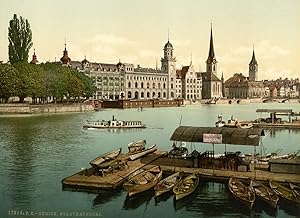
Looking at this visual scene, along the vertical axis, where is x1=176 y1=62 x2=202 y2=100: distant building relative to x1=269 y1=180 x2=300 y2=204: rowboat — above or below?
above

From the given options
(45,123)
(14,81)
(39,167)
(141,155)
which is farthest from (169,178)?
(14,81)

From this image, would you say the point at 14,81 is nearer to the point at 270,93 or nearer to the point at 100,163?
the point at 100,163

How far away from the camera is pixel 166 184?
259 inches

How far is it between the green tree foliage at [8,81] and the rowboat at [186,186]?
46.3 feet

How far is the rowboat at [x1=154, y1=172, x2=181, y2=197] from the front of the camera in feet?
20.9

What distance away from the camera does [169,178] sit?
6.80 meters

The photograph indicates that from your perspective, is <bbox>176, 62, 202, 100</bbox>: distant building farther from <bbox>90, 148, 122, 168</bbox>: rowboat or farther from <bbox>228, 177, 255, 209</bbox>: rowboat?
<bbox>228, 177, 255, 209</bbox>: rowboat

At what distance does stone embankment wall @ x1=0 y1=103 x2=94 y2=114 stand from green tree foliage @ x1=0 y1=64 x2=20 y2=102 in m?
0.61

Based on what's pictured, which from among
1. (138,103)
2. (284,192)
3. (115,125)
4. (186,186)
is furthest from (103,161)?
(138,103)

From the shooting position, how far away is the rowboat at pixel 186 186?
20.5ft

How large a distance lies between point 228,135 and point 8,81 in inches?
572

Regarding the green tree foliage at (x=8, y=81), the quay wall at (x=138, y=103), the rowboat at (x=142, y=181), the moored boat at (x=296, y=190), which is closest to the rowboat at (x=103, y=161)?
the rowboat at (x=142, y=181)

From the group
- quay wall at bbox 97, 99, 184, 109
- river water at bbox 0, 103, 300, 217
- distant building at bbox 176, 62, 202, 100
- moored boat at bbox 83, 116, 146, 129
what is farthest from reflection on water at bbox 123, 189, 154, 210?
distant building at bbox 176, 62, 202, 100

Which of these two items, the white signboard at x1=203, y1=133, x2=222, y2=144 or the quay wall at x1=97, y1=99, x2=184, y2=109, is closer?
the white signboard at x1=203, y1=133, x2=222, y2=144
